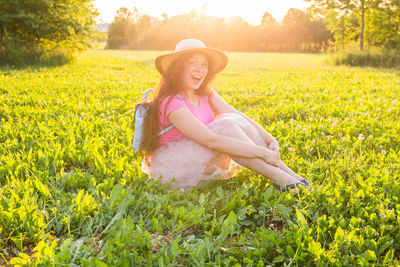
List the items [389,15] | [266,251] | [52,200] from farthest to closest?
[389,15], [52,200], [266,251]

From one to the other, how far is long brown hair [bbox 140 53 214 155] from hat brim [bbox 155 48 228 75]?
0.07m

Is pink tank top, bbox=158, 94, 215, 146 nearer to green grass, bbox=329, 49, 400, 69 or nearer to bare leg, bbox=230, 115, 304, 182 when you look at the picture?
bare leg, bbox=230, 115, 304, 182

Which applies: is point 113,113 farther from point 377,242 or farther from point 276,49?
point 276,49

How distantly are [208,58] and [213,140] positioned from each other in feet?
3.33

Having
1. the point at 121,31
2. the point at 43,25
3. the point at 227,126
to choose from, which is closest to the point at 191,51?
the point at 227,126

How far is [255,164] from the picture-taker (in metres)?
3.16

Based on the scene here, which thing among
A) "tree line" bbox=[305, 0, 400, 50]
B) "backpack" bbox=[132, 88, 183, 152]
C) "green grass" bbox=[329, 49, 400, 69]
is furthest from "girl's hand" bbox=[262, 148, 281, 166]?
"tree line" bbox=[305, 0, 400, 50]

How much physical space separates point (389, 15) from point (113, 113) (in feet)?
78.0

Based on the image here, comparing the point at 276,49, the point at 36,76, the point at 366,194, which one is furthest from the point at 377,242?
the point at 276,49

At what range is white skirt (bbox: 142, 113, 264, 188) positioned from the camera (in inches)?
127

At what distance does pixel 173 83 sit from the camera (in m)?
3.31

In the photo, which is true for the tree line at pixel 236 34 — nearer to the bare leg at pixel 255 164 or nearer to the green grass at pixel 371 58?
the green grass at pixel 371 58

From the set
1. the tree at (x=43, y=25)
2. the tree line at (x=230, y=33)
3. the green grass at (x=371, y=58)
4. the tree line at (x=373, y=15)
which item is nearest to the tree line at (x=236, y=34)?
the tree line at (x=230, y=33)

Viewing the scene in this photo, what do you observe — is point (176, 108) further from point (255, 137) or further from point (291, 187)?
point (291, 187)
